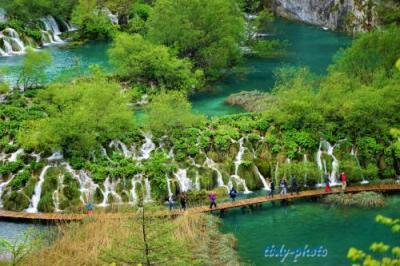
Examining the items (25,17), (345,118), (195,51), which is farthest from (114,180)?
(25,17)

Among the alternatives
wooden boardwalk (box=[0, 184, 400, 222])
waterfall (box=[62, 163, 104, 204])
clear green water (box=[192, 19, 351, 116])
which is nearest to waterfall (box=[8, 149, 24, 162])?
waterfall (box=[62, 163, 104, 204])

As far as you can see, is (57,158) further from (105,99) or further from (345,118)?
Answer: (345,118)

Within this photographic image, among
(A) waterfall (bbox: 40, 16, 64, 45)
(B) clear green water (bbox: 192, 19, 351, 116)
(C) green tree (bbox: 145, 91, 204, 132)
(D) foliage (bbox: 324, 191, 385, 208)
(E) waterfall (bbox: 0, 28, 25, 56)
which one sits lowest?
(D) foliage (bbox: 324, 191, 385, 208)

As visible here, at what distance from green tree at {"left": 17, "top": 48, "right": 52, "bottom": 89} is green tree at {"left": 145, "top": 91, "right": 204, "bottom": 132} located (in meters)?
12.4

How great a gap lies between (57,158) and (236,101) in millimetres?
18738

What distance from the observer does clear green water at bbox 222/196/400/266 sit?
104 feet

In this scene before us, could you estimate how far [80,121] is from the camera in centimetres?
3938

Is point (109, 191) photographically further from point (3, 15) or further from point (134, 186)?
point (3, 15)

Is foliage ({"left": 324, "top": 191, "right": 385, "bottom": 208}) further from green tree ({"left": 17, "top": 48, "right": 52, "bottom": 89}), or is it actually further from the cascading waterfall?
green tree ({"left": 17, "top": 48, "right": 52, "bottom": 89})

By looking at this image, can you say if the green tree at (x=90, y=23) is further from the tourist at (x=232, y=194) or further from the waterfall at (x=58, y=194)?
the tourist at (x=232, y=194)

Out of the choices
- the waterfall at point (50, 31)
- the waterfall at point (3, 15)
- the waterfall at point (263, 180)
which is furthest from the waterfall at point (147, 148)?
the waterfall at point (3, 15)

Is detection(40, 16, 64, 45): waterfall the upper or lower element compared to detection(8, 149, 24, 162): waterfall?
upper

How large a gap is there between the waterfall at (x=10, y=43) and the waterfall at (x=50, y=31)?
4401 mm

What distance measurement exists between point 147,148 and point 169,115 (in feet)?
8.28
